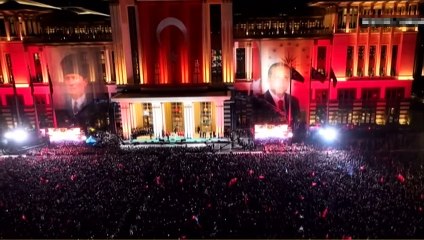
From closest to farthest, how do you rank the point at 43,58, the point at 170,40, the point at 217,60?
1. the point at 170,40
2. the point at 217,60
3. the point at 43,58

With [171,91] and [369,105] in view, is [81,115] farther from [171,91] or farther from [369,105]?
[369,105]

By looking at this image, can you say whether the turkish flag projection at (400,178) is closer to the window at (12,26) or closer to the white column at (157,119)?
the white column at (157,119)

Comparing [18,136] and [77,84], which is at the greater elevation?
[77,84]

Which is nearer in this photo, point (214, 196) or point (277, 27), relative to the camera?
point (214, 196)

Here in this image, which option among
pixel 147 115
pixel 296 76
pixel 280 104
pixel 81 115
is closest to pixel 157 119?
pixel 147 115

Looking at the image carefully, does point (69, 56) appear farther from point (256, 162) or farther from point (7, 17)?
point (256, 162)

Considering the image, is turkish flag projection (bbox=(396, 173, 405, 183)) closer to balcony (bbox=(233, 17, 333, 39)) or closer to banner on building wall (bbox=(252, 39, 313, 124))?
banner on building wall (bbox=(252, 39, 313, 124))

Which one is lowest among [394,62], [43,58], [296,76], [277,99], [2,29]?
[277,99]

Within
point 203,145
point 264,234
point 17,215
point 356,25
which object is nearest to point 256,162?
point 264,234
